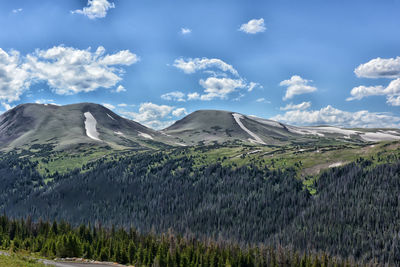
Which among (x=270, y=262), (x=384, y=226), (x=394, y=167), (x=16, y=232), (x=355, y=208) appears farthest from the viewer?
(x=394, y=167)

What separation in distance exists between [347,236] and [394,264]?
78.8 feet

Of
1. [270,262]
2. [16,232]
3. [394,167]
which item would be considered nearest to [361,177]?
[394,167]

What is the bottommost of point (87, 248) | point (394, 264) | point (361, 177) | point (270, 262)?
point (394, 264)

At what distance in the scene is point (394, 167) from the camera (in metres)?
190

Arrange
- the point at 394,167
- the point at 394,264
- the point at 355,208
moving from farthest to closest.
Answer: the point at 394,167
the point at 355,208
the point at 394,264

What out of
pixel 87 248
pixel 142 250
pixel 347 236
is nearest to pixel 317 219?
pixel 347 236

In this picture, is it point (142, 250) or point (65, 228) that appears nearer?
point (142, 250)

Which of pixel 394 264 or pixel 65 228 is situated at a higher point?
pixel 65 228

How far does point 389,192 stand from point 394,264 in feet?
159

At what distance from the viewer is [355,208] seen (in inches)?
6836

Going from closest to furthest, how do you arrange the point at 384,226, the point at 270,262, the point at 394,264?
the point at 270,262, the point at 394,264, the point at 384,226

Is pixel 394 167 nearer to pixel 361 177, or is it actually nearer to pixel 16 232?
pixel 361 177

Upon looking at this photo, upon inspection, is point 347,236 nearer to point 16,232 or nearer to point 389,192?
point 389,192

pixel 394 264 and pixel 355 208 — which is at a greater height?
pixel 355 208
